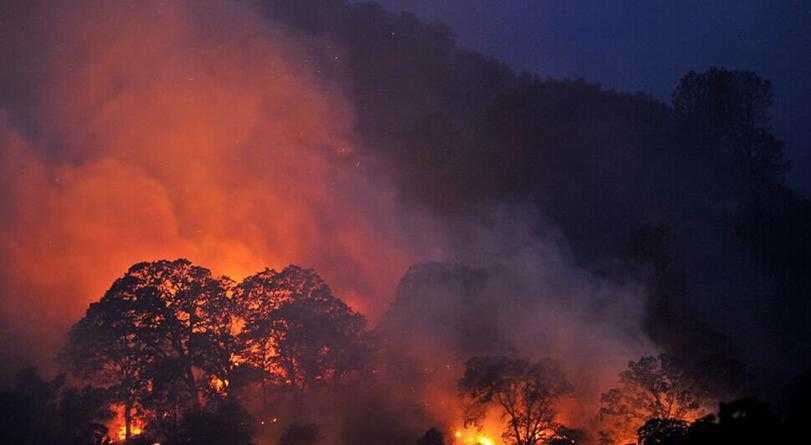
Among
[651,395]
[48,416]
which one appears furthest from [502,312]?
[48,416]

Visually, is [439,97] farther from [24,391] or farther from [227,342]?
[24,391]

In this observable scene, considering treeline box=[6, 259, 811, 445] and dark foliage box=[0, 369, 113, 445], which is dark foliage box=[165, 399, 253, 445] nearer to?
treeline box=[6, 259, 811, 445]

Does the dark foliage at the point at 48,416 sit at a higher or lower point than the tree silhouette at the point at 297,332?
lower

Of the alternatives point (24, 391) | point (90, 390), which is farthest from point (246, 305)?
point (24, 391)

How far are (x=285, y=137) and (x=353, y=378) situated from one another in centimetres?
3184

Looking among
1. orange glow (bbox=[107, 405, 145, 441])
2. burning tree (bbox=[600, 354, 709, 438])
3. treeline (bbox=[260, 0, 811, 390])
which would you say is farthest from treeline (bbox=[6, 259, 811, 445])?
treeline (bbox=[260, 0, 811, 390])

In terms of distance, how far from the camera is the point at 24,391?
35031mm

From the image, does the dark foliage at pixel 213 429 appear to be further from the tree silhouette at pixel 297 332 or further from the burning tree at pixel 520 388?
the burning tree at pixel 520 388

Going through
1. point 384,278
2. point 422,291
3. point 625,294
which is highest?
point 384,278

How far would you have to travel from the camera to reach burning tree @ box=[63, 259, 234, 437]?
106 ft

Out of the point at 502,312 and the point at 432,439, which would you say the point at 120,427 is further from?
the point at 502,312

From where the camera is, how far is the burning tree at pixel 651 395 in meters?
24.8

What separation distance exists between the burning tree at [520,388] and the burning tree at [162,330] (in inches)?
564

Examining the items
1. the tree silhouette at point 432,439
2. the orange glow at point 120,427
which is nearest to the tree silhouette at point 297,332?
the tree silhouette at point 432,439
